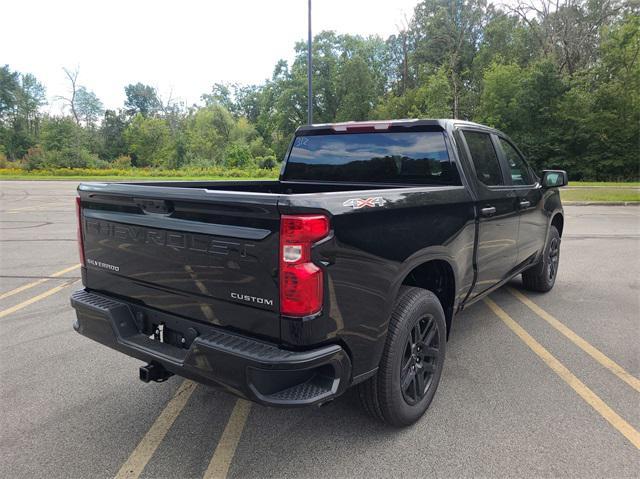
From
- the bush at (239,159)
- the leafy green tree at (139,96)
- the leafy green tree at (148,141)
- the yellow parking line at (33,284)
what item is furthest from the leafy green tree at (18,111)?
the yellow parking line at (33,284)

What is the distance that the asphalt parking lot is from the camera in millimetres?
2504

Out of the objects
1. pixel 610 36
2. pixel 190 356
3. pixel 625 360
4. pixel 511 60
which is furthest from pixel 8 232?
pixel 511 60

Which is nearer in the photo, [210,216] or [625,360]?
[210,216]

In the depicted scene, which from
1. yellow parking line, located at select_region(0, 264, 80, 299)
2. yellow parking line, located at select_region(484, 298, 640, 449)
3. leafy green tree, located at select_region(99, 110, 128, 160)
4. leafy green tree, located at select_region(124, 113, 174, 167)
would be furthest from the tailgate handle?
leafy green tree, located at select_region(99, 110, 128, 160)

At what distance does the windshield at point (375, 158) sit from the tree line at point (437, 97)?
3765 centimetres

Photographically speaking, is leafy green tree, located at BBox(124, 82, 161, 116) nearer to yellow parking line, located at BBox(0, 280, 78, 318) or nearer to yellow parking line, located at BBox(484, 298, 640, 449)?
yellow parking line, located at BBox(0, 280, 78, 318)

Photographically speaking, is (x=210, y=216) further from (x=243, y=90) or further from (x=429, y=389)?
(x=243, y=90)

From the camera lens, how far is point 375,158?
3770mm

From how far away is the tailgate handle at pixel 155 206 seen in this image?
8.13 ft

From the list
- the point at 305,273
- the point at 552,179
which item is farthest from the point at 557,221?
the point at 305,273

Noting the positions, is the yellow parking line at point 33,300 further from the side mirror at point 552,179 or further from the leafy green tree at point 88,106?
the leafy green tree at point 88,106

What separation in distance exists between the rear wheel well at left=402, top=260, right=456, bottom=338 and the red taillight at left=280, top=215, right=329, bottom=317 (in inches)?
46.4

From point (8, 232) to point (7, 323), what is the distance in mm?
6648

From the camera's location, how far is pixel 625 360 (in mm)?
3818
